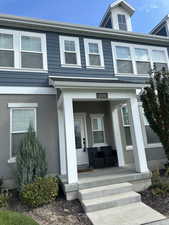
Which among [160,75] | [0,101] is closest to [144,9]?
[160,75]

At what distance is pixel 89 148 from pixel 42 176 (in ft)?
8.87

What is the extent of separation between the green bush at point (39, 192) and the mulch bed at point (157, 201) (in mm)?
2656

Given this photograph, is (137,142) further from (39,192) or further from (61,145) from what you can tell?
(39,192)

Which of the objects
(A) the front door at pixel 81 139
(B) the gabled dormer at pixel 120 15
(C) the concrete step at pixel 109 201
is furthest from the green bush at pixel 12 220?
(B) the gabled dormer at pixel 120 15

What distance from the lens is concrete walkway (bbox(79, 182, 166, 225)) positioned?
3.64 metres

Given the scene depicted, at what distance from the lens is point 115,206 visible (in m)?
4.29

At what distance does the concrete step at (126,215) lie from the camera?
355 centimetres

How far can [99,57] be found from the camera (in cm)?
794

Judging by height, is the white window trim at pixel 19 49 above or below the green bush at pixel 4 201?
above

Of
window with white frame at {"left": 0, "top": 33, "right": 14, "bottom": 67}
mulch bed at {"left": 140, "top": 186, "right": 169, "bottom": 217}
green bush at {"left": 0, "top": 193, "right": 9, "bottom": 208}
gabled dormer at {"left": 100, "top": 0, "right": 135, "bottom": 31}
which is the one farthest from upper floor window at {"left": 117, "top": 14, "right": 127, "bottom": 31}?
green bush at {"left": 0, "top": 193, "right": 9, "bottom": 208}

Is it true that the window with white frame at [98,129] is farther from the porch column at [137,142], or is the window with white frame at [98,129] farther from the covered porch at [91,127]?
the porch column at [137,142]

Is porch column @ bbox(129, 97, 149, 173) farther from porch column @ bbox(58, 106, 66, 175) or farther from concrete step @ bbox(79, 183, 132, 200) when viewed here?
porch column @ bbox(58, 106, 66, 175)

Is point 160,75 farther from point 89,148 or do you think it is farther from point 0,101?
point 0,101

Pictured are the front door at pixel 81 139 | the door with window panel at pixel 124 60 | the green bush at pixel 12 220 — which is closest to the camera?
the green bush at pixel 12 220
